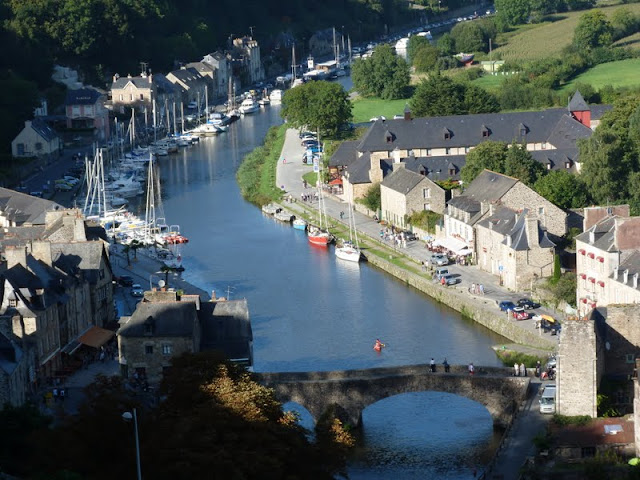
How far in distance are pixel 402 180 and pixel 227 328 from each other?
2352cm

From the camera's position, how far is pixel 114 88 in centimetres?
9806

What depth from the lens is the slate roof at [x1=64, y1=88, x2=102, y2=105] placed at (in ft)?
288

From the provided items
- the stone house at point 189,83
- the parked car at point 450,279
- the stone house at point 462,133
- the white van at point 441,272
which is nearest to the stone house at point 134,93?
the stone house at point 189,83

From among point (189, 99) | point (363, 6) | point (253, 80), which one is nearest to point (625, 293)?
point (189, 99)

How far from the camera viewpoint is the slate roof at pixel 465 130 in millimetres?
69562

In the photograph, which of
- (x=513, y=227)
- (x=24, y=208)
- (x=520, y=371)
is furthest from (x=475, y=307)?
(x=24, y=208)

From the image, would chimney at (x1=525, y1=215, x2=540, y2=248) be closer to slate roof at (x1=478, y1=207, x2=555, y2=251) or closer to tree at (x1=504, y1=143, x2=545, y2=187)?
slate roof at (x1=478, y1=207, x2=555, y2=251)

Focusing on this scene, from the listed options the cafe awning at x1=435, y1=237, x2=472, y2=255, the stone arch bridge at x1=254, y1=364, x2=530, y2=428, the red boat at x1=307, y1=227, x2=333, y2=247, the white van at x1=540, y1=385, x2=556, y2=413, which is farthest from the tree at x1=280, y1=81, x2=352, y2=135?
the white van at x1=540, y1=385, x2=556, y2=413

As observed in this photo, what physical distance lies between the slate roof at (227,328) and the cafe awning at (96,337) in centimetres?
445

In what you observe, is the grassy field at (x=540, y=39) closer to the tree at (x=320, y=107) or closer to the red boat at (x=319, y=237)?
the tree at (x=320, y=107)

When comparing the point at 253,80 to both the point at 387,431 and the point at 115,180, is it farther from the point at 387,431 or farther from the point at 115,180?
the point at 387,431

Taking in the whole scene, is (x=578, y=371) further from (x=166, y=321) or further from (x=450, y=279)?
(x=450, y=279)

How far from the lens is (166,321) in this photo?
38.8 meters

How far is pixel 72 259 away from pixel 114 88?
5354cm
